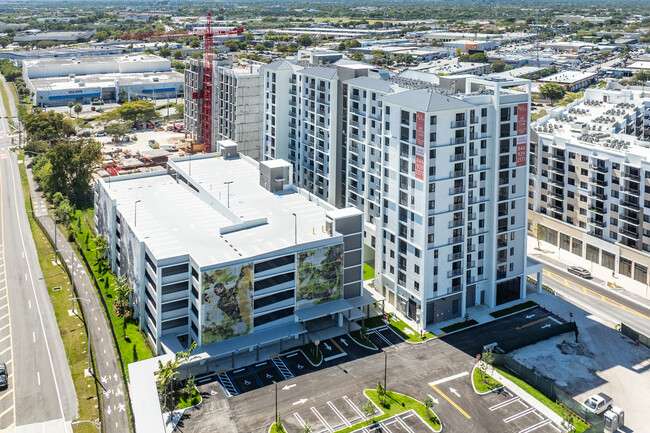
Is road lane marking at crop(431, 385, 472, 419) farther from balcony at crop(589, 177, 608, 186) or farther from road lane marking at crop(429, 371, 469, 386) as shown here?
balcony at crop(589, 177, 608, 186)

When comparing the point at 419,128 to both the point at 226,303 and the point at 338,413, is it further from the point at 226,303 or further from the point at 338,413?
the point at 338,413

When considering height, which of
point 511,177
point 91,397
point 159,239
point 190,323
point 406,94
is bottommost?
point 91,397

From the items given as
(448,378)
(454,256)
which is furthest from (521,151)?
(448,378)

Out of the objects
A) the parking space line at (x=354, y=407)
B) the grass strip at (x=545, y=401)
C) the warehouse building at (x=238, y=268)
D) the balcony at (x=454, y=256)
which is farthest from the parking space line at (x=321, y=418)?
the balcony at (x=454, y=256)

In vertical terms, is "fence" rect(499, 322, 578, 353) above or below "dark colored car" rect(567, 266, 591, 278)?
below

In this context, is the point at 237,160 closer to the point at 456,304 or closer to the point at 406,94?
the point at 406,94

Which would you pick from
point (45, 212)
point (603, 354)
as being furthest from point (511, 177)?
point (45, 212)

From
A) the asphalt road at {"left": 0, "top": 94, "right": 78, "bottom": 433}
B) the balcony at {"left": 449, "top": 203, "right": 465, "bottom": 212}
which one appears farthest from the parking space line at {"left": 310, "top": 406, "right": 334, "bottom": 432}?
the balcony at {"left": 449, "top": 203, "right": 465, "bottom": 212}
